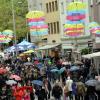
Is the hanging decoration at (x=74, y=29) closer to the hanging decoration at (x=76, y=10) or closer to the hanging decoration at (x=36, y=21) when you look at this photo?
the hanging decoration at (x=76, y=10)

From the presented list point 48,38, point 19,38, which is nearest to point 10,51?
point 48,38

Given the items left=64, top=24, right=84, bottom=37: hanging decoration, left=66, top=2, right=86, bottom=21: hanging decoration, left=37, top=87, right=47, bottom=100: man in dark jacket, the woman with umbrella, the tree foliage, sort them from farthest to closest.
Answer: the tree foliage
left=64, top=24, right=84, bottom=37: hanging decoration
left=66, top=2, right=86, bottom=21: hanging decoration
left=37, top=87, right=47, bottom=100: man in dark jacket
the woman with umbrella

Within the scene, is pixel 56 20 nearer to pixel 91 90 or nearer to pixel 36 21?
pixel 36 21

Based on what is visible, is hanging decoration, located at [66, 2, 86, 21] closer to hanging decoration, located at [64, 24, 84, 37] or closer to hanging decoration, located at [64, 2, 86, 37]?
hanging decoration, located at [64, 2, 86, 37]

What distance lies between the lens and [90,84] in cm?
2375

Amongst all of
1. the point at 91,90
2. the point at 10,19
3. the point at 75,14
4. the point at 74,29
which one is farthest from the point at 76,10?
the point at 10,19

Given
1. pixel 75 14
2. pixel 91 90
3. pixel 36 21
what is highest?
pixel 75 14

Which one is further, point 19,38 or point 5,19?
point 19,38

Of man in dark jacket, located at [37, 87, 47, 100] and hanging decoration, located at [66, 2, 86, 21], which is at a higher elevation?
hanging decoration, located at [66, 2, 86, 21]

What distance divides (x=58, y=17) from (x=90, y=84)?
152 ft

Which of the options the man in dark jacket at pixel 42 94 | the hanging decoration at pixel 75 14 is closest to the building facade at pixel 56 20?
the hanging decoration at pixel 75 14

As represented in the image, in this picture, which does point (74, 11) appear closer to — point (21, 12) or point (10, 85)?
point (10, 85)

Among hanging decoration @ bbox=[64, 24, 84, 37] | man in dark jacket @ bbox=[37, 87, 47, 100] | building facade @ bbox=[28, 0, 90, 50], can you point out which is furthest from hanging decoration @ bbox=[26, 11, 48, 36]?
man in dark jacket @ bbox=[37, 87, 47, 100]

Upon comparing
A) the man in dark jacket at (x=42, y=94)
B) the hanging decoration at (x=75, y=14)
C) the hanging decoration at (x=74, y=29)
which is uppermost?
the hanging decoration at (x=75, y=14)
